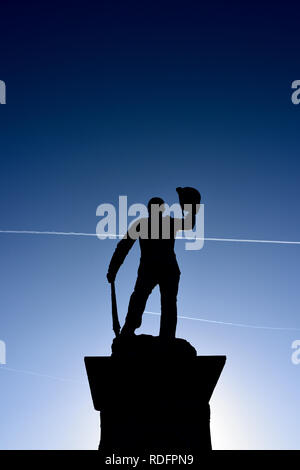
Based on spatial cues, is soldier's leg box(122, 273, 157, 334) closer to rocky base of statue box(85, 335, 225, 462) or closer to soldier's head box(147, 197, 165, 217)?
rocky base of statue box(85, 335, 225, 462)

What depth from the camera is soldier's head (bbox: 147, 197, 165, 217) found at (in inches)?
303

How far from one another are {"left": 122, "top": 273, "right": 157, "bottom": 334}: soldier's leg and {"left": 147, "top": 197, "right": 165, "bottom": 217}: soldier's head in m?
0.90

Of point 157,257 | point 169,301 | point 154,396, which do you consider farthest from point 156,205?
point 154,396

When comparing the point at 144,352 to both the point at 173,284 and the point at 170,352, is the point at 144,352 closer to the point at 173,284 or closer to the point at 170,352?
the point at 170,352

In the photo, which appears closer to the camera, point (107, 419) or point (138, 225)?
point (107, 419)

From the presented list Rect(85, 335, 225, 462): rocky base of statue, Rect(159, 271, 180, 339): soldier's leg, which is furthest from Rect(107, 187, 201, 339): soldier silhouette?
Rect(85, 335, 225, 462): rocky base of statue

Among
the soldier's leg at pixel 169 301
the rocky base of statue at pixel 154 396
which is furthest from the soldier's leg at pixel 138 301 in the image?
the rocky base of statue at pixel 154 396

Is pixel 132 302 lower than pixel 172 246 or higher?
lower

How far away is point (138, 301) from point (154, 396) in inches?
50.7

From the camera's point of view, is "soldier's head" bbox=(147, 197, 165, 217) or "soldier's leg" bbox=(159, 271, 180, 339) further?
"soldier's head" bbox=(147, 197, 165, 217)

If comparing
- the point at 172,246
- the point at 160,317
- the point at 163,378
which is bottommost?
the point at 163,378

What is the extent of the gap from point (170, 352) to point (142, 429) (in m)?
→ 0.96
